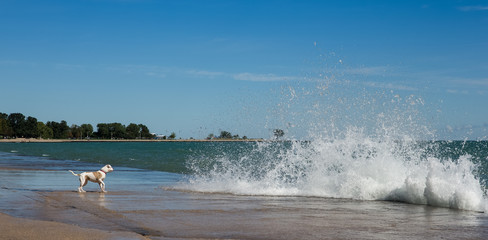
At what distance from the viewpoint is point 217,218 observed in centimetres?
1105

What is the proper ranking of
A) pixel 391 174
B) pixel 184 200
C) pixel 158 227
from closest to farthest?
pixel 158 227 < pixel 184 200 < pixel 391 174

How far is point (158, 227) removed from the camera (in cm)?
965

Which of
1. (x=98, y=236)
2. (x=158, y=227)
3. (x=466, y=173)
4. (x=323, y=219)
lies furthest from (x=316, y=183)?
(x=98, y=236)

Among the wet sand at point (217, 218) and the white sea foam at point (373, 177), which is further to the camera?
the white sea foam at point (373, 177)

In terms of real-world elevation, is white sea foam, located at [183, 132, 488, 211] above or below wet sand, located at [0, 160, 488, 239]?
above

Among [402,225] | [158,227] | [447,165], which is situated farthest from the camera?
[447,165]

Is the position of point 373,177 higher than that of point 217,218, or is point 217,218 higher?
point 373,177

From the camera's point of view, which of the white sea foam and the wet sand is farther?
the white sea foam

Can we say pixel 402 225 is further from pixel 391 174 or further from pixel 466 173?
pixel 391 174

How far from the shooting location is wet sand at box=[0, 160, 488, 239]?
913 centimetres

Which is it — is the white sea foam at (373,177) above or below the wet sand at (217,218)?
above

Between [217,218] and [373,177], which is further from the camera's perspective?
[373,177]

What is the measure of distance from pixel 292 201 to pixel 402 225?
4776 mm

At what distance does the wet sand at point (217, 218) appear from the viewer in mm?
9133
